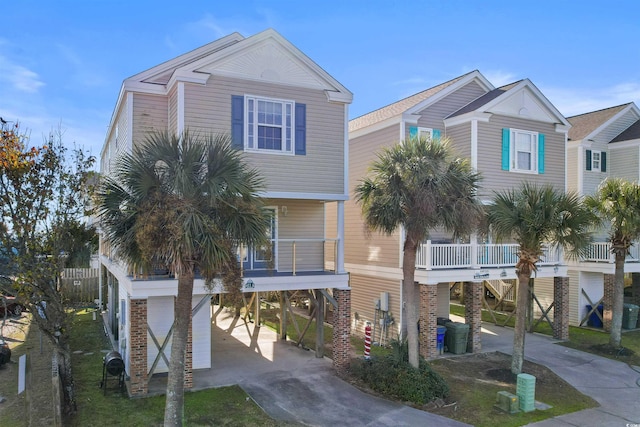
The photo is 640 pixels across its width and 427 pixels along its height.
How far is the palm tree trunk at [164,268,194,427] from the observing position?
898 centimetres

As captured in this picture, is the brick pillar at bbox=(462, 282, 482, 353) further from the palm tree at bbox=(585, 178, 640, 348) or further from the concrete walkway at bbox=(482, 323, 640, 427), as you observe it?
the palm tree at bbox=(585, 178, 640, 348)

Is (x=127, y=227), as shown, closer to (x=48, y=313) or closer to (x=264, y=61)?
(x=48, y=313)

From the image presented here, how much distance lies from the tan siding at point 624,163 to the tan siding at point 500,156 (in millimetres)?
5767

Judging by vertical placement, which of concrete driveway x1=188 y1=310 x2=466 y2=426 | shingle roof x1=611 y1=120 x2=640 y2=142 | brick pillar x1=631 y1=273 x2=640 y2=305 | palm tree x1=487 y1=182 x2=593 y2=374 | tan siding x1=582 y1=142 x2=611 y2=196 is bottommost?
concrete driveway x1=188 y1=310 x2=466 y2=426

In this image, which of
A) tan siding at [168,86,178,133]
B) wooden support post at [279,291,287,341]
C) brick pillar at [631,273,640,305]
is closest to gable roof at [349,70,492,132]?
wooden support post at [279,291,287,341]

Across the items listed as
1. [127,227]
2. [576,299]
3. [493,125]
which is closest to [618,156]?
[576,299]

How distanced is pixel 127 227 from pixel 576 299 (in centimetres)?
2147

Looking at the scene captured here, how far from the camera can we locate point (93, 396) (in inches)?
491

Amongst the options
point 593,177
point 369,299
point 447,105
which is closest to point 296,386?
point 369,299

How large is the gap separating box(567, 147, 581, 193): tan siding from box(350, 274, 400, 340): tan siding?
11.4m

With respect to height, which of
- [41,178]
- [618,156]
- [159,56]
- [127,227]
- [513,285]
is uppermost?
[159,56]

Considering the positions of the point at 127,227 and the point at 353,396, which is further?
the point at 353,396

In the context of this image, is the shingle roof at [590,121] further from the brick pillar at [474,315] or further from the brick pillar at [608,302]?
the brick pillar at [474,315]

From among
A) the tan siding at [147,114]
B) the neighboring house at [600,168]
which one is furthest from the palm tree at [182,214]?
the neighboring house at [600,168]
